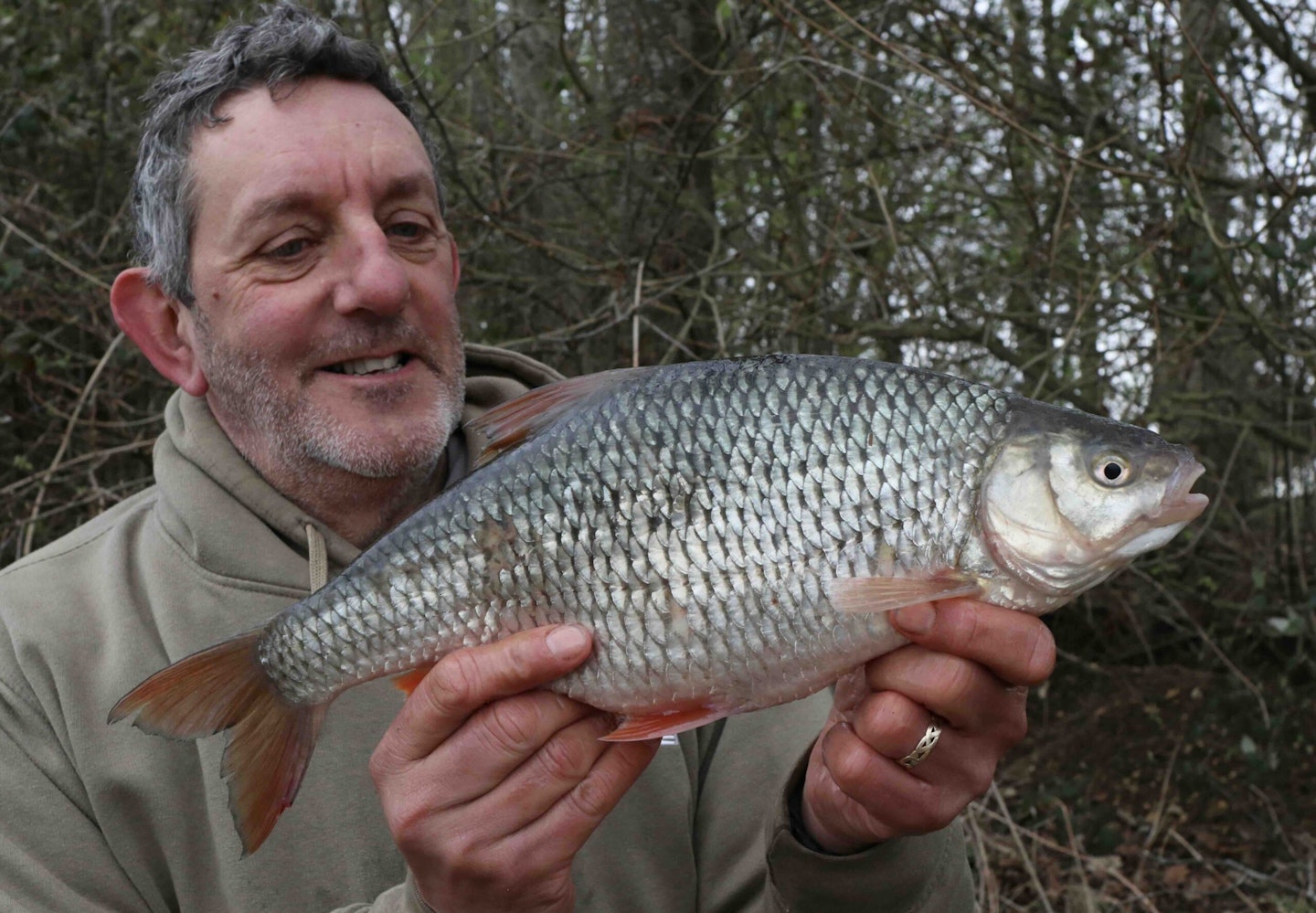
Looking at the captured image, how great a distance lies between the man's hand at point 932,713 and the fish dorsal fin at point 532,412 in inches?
19.9

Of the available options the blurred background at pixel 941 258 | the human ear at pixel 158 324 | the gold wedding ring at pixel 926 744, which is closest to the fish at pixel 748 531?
the gold wedding ring at pixel 926 744

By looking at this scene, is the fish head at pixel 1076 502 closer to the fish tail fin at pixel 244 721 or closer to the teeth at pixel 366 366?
the fish tail fin at pixel 244 721

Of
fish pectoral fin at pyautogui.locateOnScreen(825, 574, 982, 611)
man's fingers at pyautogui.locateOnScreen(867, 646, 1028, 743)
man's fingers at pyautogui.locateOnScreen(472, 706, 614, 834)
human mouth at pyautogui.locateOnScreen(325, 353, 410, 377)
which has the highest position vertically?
human mouth at pyautogui.locateOnScreen(325, 353, 410, 377)

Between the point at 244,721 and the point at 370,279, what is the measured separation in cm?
82

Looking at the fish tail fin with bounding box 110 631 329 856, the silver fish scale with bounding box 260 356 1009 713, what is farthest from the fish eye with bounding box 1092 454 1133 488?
the fish tail fin with bounding box 110 631 329 856

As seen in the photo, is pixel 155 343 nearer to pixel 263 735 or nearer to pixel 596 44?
pixel 263 735

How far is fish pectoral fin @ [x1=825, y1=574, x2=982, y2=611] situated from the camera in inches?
59.5

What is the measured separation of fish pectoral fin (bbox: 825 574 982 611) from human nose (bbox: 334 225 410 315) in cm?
105

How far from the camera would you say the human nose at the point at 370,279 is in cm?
221

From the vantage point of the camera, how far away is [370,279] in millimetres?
2209

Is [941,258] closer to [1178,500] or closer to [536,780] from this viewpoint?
[1178,500]

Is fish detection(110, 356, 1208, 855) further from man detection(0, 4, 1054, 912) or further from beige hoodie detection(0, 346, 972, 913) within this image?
beige hoodie detection(0, 346, 972, 913)

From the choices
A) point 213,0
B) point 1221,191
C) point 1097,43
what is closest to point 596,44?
point 213,0

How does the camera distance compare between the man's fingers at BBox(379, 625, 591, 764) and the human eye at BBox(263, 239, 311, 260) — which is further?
the human eye at BBox(263, 239, 311, 260)
